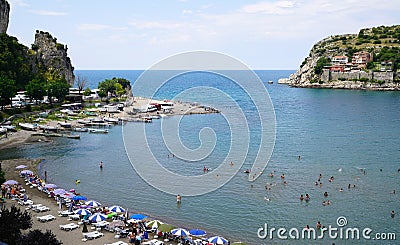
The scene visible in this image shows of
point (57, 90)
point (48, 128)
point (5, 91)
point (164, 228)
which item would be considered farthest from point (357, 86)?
point (164, 228)

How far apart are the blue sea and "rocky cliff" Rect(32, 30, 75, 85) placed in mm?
44219

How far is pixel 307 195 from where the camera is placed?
37531mm

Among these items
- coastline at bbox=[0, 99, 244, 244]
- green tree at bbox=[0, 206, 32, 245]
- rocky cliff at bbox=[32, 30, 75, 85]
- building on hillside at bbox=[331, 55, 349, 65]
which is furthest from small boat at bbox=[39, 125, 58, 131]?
building on hillside at bbox=[331, 55, 349, 65]

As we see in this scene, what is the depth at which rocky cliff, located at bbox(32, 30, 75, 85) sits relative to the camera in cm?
10950

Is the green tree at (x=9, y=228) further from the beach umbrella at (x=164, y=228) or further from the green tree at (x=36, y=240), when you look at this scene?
the beach umbrella at (x=164, y=228)

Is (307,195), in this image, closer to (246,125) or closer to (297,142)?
(297,142)

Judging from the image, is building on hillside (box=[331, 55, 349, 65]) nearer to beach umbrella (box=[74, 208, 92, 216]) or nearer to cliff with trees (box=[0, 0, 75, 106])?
cliff with trees (box=[0, 0, 75, 106])

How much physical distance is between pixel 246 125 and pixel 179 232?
184 ft

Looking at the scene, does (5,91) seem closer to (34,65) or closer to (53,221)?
(34,65)

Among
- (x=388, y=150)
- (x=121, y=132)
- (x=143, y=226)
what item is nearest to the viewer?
(x=143, y=226)

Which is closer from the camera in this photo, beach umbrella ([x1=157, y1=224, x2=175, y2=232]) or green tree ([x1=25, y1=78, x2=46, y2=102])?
beach umbrella ([x1=157, y1=224, x2=175, y2=232])

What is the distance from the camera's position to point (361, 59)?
589ft

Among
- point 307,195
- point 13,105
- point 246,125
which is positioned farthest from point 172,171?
point 13,105

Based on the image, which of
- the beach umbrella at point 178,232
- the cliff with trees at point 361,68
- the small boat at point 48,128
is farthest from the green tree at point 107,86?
the cliff with trees at point 361,68
